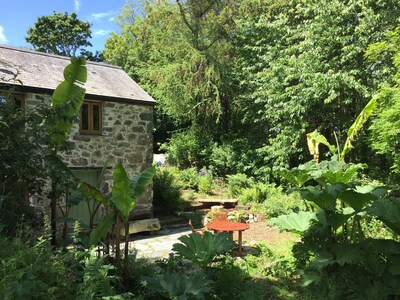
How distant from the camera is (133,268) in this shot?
209 inches

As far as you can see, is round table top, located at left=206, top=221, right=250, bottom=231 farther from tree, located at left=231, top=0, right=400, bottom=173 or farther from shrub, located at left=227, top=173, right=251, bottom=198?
tree, located at left=231, top=0, right=400, bottom=173

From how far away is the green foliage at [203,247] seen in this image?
17.2ft

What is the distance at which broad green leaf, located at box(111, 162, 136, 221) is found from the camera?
4559mm

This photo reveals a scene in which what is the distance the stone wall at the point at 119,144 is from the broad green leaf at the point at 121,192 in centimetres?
559

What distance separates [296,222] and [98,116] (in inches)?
278

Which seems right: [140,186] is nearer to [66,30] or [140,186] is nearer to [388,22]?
[388,22]

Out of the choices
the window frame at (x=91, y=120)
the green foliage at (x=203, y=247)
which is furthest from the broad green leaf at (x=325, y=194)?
the window frame at (x=91, y=120)

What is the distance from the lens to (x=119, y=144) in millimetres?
10617

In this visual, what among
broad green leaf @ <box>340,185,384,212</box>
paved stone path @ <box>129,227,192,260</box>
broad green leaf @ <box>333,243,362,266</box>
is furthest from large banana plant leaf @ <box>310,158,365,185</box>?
paved stone path @ <box>129,227,192,260</box>

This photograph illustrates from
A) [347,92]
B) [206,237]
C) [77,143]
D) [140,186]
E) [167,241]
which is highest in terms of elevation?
[347,92]

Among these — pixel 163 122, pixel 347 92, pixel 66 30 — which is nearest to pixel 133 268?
pixel 347 92

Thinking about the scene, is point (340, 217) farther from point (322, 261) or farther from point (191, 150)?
point (191, 150)

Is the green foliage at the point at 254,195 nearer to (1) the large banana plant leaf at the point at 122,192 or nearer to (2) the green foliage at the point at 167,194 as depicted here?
(2) the green foliage at the point at 167,194

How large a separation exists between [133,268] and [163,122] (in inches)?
628
